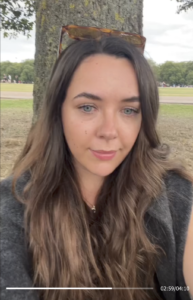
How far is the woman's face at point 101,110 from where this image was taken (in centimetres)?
116

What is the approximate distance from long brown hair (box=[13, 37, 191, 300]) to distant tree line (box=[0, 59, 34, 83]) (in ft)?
3.57

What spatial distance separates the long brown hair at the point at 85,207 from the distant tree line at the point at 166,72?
27cm

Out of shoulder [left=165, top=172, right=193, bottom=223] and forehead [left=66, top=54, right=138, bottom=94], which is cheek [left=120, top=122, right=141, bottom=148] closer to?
forehead [left=66, top=54, right=138, bottom=94]

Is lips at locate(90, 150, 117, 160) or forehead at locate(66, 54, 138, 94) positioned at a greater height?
forehead at locate(66, 54, 138, 94)

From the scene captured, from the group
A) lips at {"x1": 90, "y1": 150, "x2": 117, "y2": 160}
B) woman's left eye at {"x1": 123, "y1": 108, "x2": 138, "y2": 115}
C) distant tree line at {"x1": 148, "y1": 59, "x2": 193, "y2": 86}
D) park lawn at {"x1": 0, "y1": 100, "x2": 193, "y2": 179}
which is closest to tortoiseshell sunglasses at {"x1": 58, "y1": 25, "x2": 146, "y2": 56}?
woman's left eye at {"x1": 123, "y1": 108, "x2": 138, "y2": 115}

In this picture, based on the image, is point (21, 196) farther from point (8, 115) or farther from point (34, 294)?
point (8, 115)

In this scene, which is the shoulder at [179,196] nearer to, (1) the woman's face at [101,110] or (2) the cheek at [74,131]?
(1) the woman's face at [101,110]

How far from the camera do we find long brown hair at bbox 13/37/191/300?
3.97 feet

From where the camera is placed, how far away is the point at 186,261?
126cm

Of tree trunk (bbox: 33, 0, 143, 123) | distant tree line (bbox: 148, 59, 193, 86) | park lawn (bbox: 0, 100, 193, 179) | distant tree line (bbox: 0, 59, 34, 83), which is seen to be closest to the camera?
tree trunk (bbox: 33, 0, 143, 123)

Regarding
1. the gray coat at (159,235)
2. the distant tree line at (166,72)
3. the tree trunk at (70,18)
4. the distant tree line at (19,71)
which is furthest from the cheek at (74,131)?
the distant tree line at (19,71)

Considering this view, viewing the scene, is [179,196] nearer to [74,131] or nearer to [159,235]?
[159,235]

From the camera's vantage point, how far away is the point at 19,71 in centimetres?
275

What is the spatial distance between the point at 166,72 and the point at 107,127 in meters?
0.80
